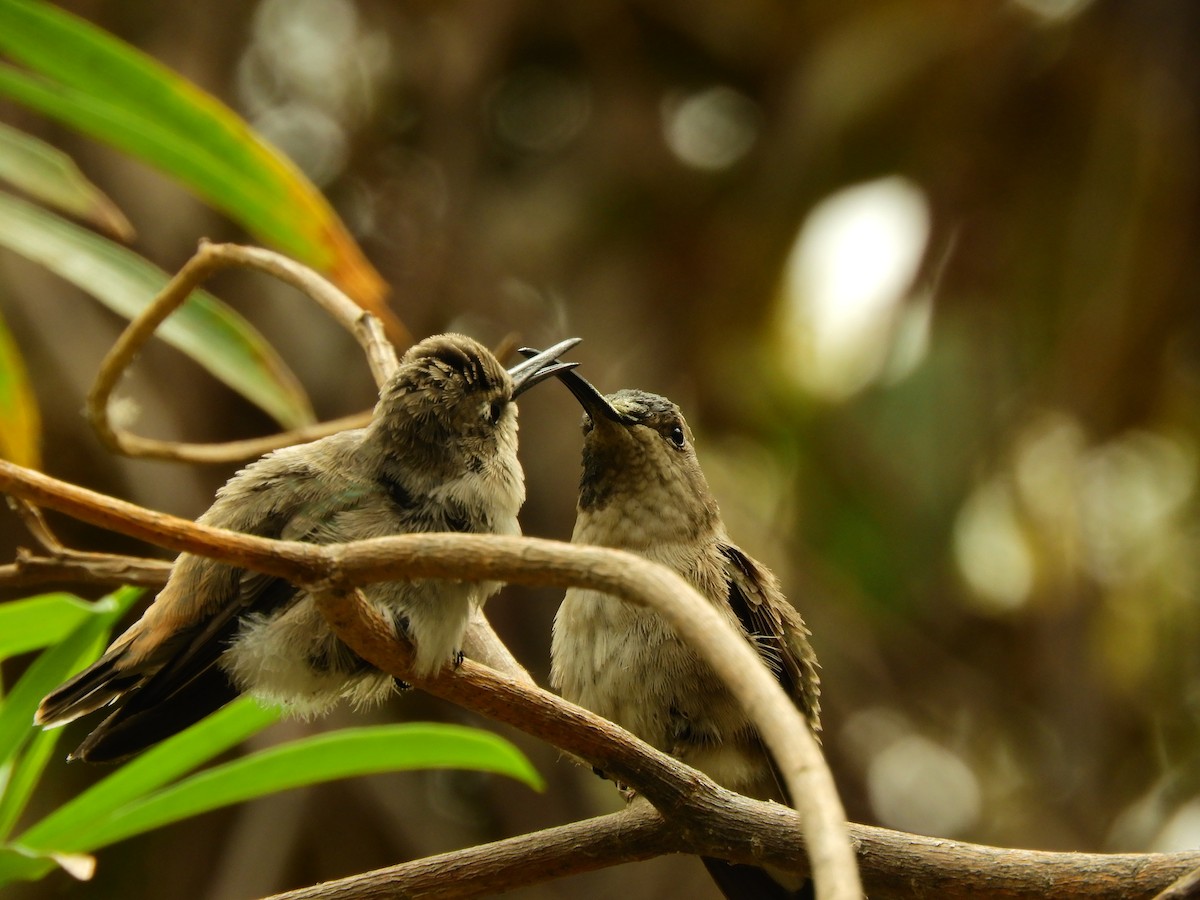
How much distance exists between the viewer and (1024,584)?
6.59m

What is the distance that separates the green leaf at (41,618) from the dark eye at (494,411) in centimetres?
86

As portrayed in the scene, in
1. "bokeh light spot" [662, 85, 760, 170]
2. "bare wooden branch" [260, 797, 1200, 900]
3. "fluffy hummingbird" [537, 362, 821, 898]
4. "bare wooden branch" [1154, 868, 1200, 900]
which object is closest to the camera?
"bare wooden branch" [1154, 868, 1200, 900]

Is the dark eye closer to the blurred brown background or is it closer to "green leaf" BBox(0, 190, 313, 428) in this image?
"green leaf" BBox(0, 190, 313, 428)

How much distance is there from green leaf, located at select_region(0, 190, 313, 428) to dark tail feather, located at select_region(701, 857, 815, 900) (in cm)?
161

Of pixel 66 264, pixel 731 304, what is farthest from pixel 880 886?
pixel 731 304

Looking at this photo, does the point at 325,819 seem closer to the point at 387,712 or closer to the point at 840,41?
the point at 387,712

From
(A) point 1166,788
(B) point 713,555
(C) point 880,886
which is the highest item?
(A) point 1166,788

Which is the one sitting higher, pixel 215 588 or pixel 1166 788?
pixel 1166 788

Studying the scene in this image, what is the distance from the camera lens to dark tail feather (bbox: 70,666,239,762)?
2.43 metres

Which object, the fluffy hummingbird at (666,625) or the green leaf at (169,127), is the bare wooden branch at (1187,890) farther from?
the green leaf at (169,127)

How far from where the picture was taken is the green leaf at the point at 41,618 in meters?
2.32

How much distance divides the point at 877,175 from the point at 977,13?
3.12ft

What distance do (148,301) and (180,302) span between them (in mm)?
467

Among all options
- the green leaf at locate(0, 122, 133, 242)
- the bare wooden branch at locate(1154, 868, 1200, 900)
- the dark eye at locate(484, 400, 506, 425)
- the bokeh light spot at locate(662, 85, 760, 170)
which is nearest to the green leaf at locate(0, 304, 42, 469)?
the green leaf at locate(0, 122, 133, 242)
